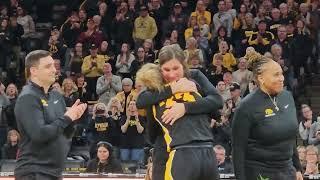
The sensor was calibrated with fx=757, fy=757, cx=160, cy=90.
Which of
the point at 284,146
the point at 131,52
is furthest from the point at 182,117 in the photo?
the point at 131,52

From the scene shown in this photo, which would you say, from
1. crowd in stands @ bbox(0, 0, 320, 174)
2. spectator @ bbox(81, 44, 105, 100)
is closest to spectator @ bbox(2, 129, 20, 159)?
crowd in stands @ bbox(0, 0, 320, 174)

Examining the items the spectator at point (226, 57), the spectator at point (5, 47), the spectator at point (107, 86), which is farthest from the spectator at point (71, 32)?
the spectator at point (226, 57)

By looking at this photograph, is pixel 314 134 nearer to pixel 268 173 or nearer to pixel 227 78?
pixel 227 78

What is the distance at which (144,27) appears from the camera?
54.3 ft

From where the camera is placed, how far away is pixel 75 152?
13.1 m

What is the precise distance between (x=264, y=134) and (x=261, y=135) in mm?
25

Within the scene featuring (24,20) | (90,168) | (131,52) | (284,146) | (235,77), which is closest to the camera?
(284,146)

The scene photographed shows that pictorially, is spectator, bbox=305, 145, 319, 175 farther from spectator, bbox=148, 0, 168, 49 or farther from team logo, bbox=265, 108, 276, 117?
spectator, bbox=148, 0, 168, 49

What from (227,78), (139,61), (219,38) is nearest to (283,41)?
(219,38)

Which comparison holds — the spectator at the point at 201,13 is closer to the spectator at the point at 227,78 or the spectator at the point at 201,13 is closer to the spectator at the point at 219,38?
the spectator at the point at 219,38

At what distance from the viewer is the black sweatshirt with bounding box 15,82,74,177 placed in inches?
209

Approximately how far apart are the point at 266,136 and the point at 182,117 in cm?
73

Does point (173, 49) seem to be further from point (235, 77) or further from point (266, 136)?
point (235, 77)

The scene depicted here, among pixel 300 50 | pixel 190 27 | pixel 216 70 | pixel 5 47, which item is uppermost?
pixel 190 27
